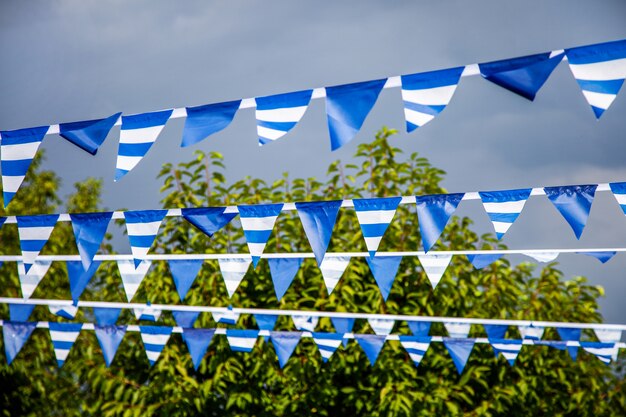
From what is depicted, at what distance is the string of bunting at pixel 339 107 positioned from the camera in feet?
12.0

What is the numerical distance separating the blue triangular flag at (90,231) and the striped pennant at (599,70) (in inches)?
126

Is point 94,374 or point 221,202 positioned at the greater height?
point 221,202

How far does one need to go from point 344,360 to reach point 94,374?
2429 mm

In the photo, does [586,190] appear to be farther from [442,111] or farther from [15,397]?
[15,397]

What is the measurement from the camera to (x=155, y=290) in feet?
24.8

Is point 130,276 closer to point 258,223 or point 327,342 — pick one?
point 258,223

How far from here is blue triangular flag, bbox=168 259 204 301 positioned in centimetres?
587

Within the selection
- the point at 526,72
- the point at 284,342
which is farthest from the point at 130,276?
the point at 526,72

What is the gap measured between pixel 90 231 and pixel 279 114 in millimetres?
1899

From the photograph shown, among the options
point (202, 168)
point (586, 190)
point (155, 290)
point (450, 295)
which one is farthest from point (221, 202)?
point (586, 190)

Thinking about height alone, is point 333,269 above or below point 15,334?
above

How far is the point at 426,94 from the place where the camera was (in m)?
3.96

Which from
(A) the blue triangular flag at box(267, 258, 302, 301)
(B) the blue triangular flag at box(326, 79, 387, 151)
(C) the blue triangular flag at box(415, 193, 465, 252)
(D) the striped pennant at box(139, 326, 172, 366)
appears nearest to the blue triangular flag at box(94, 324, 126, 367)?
(D) the striped pennant at box(139, 326, 172, 366)

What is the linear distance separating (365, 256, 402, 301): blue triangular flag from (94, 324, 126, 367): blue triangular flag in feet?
7.68
